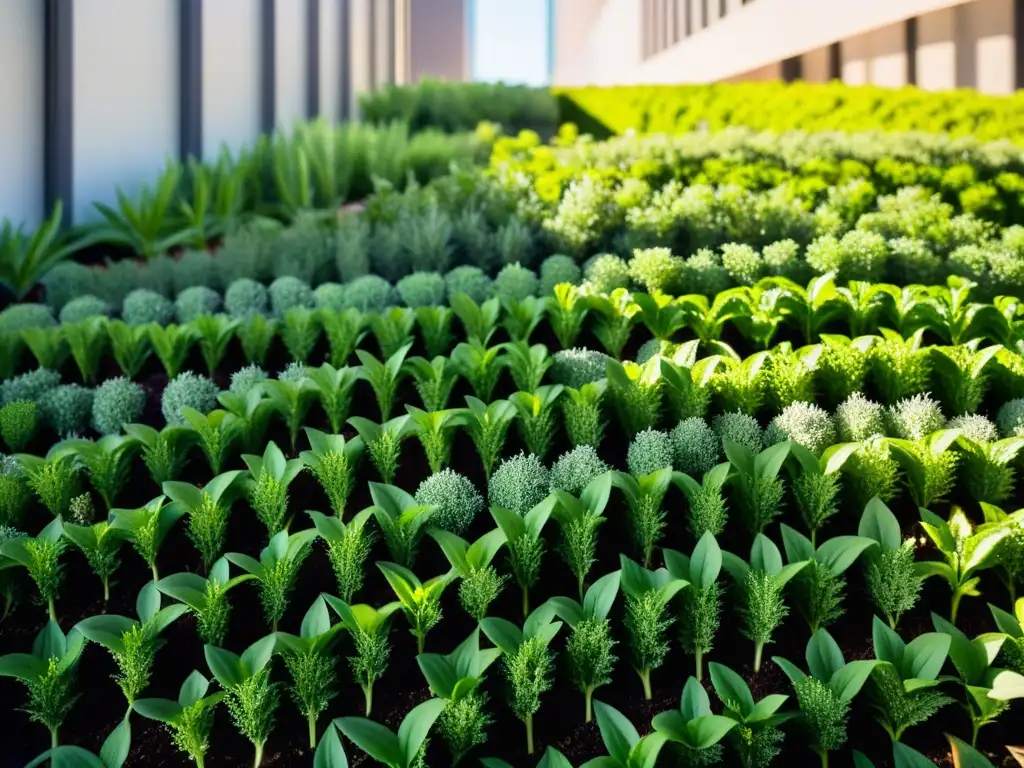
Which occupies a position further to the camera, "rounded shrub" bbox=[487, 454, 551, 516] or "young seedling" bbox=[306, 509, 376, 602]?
"rounded shrub" bbox=[487, 454, 551, 516]

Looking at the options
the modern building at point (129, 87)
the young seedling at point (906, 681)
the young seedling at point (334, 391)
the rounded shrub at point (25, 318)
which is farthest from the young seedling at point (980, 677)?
the modern building at point (129, 87)

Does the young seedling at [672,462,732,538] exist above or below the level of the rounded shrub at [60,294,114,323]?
below

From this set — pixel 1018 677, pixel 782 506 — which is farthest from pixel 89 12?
pixel 1018 677

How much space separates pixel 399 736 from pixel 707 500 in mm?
1026

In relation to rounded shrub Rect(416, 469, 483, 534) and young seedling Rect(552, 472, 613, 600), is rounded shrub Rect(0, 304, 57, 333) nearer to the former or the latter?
rounded shrub Rect(416, 469, 483, 534)

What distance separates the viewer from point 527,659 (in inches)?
80.0

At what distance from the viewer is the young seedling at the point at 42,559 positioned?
236 cm

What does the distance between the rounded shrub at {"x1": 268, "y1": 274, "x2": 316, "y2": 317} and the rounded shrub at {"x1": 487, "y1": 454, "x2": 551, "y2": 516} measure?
2.01 meters

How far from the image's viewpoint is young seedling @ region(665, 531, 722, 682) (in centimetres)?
217

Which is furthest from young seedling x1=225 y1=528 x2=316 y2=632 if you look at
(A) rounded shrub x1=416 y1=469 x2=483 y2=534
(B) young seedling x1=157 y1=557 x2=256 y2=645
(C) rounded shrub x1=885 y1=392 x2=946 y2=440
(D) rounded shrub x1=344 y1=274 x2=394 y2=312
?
(D) rounded shrub x1=344 y1=274 x2=394 y2=312

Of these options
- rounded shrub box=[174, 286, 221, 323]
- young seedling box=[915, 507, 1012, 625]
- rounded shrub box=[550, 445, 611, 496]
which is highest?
rounded shrub box=[174, 286, 221, 323]

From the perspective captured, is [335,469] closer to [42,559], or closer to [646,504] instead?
[42,559]

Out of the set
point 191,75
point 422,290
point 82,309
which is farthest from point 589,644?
point 191,75

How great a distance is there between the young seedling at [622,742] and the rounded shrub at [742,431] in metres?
1.05
